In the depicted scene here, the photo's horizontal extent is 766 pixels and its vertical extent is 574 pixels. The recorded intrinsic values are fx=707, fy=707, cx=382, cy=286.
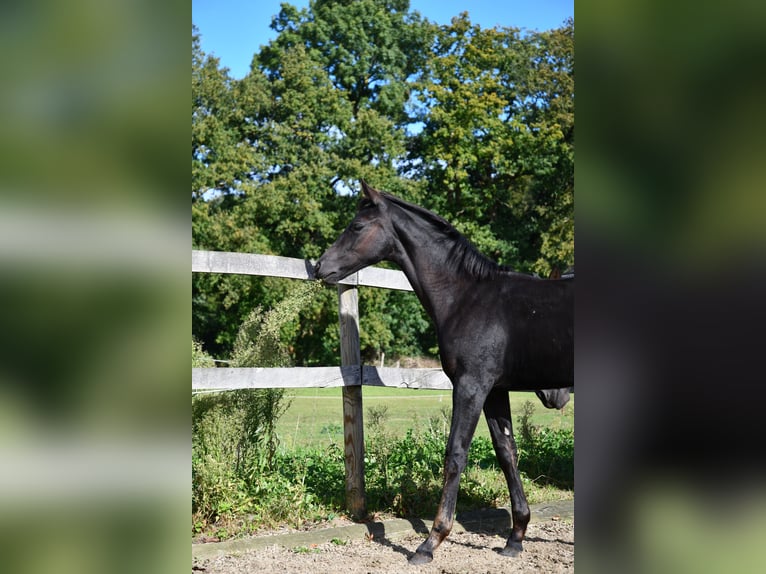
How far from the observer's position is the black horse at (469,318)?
4410 mm

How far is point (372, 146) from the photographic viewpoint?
2417 centimetres

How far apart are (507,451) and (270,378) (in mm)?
1702

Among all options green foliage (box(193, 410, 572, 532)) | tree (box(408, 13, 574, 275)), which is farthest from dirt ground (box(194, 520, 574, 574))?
tree (box(408, 13, 574, 275))

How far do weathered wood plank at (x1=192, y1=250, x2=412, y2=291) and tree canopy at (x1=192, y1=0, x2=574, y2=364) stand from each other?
14796 millimetres

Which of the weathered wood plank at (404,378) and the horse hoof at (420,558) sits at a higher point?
the weathered wood plank at (404,378)

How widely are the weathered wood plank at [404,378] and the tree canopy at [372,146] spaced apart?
14.8 meters

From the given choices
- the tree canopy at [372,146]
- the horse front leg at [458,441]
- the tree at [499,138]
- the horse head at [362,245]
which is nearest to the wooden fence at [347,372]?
the horse head at [362,245]

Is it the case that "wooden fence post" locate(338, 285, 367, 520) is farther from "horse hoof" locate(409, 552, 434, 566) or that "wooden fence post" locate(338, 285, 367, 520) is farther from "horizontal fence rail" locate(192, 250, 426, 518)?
"horse hoof" locate(409, 552, 434, 566)

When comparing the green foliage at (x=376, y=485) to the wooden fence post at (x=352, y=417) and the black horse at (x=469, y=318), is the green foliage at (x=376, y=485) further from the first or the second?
the black horse at (x=469, y=318)

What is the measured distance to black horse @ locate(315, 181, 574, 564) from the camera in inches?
174
